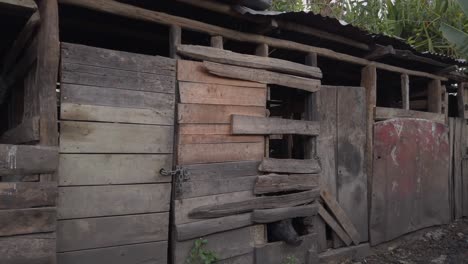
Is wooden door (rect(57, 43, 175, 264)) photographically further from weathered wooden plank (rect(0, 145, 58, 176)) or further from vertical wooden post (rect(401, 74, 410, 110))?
vertical wooden post (rect(401, 74, 410, 110))

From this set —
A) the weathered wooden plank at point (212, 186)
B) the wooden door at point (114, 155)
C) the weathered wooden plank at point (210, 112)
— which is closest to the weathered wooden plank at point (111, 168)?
the wooden door at point (114, 155)

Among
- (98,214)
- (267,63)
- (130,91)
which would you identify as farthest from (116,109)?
(267,63)

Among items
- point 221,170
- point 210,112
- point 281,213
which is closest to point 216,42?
point 210,112

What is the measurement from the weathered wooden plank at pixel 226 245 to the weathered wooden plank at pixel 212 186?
42cm

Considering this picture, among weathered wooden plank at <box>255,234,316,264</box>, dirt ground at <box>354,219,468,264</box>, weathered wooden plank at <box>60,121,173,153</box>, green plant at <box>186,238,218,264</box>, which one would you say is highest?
weathered wooden plank at <box>60,121,173,153</box>

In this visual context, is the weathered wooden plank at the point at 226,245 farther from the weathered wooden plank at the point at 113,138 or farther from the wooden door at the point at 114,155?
the weathered wooden plank at the point at 113,138

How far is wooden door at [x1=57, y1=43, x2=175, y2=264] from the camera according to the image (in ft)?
9.21

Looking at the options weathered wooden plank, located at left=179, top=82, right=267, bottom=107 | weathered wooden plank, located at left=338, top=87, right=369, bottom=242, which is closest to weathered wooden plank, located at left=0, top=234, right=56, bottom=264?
weathered wooden plank, located at left=179, top=82, right=267, bottom=107

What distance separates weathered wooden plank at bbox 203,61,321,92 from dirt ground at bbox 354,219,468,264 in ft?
8.35

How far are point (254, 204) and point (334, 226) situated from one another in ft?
5.13

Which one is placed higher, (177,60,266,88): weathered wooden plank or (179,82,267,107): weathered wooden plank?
(177,60,266,88): weathered wooden plank

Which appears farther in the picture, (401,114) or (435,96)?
(435,96)

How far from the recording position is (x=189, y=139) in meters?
3.40

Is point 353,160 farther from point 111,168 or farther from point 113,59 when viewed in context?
point 113,59
